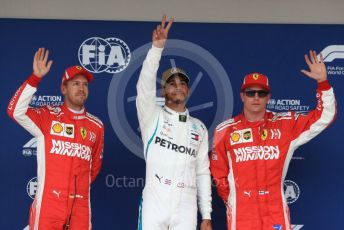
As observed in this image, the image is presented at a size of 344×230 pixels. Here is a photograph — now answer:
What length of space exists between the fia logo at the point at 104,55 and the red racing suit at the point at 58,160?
0.73 m

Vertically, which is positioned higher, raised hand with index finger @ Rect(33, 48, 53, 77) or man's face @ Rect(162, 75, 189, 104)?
raised hand with index finger @ Rect(33, 48, 53, 77)

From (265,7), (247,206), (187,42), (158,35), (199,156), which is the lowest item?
(247,206)

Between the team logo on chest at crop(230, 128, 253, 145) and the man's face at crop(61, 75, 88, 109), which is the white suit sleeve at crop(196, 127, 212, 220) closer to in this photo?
the team logo on chest at crop(230, 128, 253, 145)

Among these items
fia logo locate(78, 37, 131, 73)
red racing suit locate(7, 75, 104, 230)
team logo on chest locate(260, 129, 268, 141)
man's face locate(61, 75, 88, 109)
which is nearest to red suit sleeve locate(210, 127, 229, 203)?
team logo on chest locate(260, 129, 268, 141)

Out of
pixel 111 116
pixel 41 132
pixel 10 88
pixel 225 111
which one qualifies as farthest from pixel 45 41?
pixel 225 111

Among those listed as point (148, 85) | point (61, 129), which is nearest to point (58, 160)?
point (61, 129)

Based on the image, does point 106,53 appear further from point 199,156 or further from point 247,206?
point 247,206

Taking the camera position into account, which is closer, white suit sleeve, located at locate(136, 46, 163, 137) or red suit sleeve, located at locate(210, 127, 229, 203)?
white suit sleeve, located at locate(136, 46, 163, 137)

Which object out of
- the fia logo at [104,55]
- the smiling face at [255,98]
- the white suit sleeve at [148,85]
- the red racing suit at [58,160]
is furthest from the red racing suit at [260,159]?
the fia logo at [104,55]

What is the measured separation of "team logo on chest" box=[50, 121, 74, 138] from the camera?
3074 mm

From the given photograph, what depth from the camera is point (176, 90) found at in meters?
3.12

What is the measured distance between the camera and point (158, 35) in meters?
2.95

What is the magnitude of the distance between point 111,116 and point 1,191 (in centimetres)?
94

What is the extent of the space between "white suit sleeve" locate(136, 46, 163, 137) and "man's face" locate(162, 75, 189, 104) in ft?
0.45
